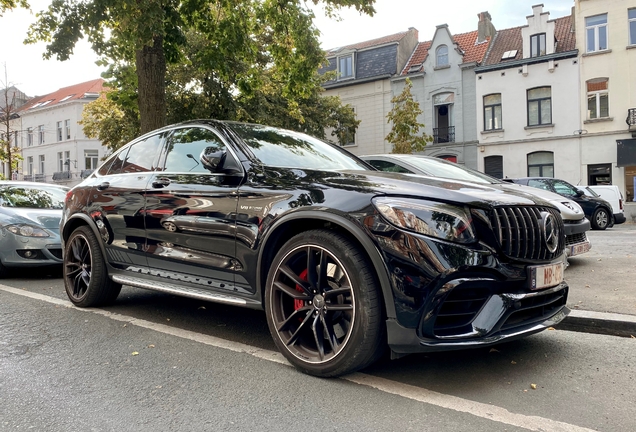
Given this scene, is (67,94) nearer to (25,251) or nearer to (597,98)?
(597,98)

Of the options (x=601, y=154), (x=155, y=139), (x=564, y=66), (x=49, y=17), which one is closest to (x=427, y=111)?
(x=564, y=66)

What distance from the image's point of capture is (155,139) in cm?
495

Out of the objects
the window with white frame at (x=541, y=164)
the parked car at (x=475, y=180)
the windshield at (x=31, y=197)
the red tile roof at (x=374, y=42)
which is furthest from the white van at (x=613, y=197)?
the red tile roof at (x=374, y=42)

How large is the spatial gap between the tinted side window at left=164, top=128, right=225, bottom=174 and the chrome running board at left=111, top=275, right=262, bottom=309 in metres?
0.90

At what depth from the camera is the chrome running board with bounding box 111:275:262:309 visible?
3.64 metres

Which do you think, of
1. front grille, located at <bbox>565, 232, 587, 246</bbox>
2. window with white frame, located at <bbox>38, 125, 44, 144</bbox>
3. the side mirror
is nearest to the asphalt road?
the side mirror

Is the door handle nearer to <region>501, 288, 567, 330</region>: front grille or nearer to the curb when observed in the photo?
<region>501, 288, 567, 330</region>: front grille

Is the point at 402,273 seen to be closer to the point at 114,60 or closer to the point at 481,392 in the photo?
the point at 481,392

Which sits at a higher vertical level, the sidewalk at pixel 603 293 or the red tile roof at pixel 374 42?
the red tile roof at pixel 374 42

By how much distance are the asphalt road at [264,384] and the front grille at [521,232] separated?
2.42 ft

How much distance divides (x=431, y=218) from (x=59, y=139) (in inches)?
2108

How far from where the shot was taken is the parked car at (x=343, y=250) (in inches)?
112

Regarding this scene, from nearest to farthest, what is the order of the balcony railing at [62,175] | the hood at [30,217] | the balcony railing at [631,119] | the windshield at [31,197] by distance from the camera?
the hood at [30,217]
the windshield at [31,197]
the balcony railing at [631,119]
the balcony railing at [62,175]

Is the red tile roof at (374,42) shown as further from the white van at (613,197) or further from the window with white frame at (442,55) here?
the white van at (613,197)
